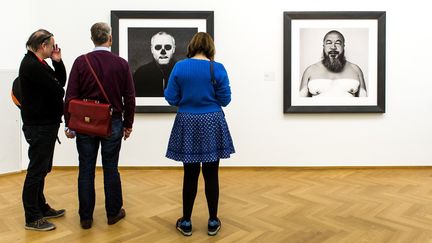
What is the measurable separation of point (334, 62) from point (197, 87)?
3.00 metres

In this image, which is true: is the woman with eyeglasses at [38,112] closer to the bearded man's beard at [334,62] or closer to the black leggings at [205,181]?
the black leggings at [205,181]

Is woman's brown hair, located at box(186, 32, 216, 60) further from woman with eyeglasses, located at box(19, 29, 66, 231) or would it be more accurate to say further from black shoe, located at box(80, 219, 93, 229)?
black shoe, located at box(80, 219, 93, 229)

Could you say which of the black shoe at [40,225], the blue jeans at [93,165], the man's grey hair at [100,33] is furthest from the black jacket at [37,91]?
the black shoe at [40,225]

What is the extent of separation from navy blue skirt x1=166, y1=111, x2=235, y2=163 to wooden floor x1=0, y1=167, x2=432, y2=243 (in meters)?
0.61

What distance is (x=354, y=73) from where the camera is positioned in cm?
525

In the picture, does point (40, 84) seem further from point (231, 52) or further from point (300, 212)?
point (231, 52)

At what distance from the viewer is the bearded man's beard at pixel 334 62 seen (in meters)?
5.24

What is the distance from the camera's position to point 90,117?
291cm

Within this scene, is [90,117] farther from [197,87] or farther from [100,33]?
[197,87]

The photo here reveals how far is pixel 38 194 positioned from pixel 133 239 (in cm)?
97

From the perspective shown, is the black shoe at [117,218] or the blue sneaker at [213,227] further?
the black shoe at [117,218]

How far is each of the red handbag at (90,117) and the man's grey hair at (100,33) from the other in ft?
0.71

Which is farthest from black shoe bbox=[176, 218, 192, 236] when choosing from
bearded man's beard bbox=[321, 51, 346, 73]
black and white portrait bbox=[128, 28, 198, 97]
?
bearded man's beard bbox=[321, 51, 346, 73]

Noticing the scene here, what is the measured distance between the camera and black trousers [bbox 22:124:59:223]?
2957mm
